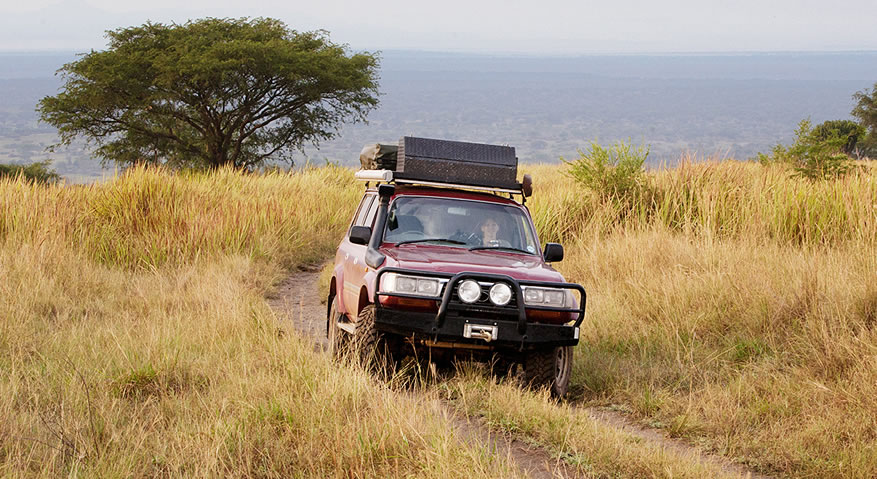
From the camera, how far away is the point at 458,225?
7.68 meters

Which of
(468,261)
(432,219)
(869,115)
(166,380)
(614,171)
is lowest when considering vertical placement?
(869,115)

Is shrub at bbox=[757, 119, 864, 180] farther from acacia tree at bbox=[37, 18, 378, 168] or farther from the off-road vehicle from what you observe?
acacia tree at bbox=[37, 18, 378, 168]

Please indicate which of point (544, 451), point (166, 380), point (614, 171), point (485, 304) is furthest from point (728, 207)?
point (166, 380)

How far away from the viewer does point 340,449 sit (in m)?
4.51

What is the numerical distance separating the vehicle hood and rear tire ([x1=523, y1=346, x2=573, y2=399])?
579mm

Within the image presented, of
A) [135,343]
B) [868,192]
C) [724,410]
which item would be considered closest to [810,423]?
[724,410]

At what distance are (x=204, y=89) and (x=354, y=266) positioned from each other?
110 feet

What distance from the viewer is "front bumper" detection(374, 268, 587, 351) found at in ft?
20.6

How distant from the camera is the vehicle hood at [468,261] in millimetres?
6516

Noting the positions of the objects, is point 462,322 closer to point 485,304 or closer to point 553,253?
point 485,304

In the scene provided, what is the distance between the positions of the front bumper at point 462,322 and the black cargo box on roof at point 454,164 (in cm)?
170

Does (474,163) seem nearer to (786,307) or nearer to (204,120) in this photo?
(786,307)

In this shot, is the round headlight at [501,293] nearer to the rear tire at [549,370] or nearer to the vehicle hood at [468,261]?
the vehicle hood at [468,261]

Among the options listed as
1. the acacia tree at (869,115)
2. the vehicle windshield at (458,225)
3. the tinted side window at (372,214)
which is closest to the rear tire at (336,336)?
the tinted side window at (372,214)
